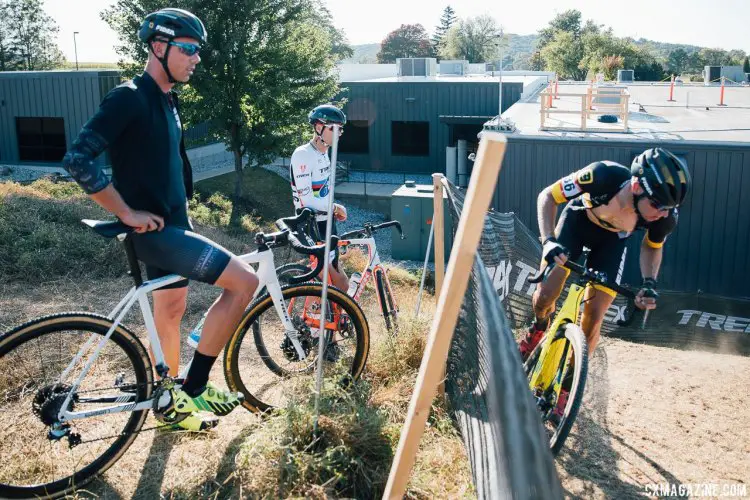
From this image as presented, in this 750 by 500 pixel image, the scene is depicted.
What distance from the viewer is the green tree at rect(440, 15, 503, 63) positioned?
101 m

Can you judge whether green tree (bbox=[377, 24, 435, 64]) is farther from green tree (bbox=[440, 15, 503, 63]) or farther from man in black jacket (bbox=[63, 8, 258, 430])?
man in black jacket (bbox=[63, 8, 258, 430])

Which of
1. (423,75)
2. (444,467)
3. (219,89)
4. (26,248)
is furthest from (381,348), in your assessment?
(423,75)

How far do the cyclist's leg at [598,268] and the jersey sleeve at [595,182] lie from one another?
0.37m

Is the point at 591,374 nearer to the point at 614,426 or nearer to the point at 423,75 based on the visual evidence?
the point at 614,426

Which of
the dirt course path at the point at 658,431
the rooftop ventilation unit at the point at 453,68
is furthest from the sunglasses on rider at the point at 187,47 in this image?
the rooftop ventilation unit at the point at 453,68

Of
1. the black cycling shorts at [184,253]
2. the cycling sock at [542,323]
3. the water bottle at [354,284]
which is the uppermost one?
the black cycling shorts at [184,253]

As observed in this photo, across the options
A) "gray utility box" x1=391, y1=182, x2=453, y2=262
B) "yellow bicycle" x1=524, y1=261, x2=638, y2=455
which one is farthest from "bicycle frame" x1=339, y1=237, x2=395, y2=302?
"gray utility box" x1=391, y1=182, x2=453, y2=262

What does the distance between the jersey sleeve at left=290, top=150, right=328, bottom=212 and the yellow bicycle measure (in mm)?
2143

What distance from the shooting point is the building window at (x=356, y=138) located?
29922 millimetres

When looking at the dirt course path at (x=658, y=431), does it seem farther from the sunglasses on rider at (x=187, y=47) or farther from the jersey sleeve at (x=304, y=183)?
the sunglasses on rider at (x=187, y=47)

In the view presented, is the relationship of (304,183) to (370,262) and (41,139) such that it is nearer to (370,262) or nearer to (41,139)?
(370,262)

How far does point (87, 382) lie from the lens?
3.80 metres

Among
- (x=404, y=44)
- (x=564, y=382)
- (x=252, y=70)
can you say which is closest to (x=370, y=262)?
(x=564, y=382)

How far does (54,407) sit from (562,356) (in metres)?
2.76
